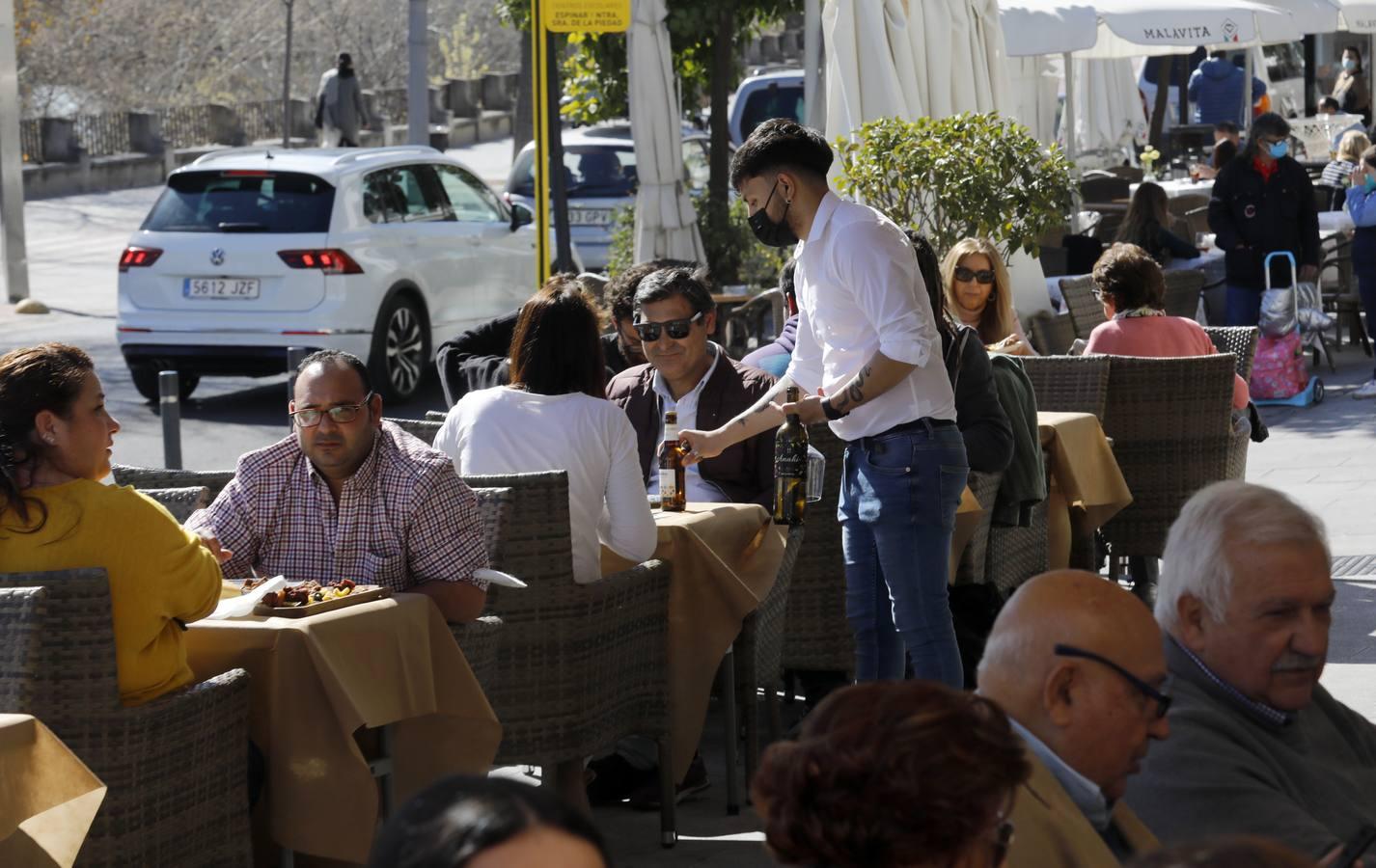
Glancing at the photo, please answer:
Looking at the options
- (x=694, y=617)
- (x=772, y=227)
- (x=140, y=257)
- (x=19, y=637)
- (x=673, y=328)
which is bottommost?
(x=694, y=617)

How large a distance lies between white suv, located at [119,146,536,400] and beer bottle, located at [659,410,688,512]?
759 cm

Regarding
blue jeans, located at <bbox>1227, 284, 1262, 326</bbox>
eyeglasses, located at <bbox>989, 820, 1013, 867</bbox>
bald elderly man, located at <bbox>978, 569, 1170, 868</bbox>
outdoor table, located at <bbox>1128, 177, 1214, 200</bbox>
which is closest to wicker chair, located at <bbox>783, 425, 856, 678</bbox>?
bald elderly man, located at <bbox>978, 569, 1170, 868</bbox>

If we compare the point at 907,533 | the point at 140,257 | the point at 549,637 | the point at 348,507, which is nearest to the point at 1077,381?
the point at 907,533

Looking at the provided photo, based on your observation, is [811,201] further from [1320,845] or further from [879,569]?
[1320,845]

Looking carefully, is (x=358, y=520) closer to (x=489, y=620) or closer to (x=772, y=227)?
(x=489, y=620)

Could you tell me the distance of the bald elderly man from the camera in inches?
115

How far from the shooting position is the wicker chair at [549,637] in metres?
5.05

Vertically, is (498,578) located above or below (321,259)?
below

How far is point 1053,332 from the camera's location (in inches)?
424

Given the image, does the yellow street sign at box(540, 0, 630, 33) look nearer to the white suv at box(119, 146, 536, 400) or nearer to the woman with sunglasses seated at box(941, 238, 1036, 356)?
the white suv at box(119, 146, 536, 400)

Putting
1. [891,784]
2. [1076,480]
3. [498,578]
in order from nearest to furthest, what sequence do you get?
[891,784] < [498,578] < [1076,480]

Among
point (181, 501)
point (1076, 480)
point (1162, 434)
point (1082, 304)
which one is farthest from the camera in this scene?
point (1082, 304)

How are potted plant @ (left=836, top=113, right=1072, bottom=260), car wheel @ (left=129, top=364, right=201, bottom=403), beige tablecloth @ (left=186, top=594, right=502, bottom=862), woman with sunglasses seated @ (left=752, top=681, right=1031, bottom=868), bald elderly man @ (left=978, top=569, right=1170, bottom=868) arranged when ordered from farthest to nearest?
car wheel @ (left=129, top=364, right=201, bottom=403) → potted plant @ (left=836, top=113, right=1072, bottom=260) → beige tablecloth @ (left=186, top=594, right=502, bottom=862) → bald elderly man @ (left=978, top=569, right=1170, bottom=868) → woman with sunglasses seated @ (left=752, top=681, right=1031, bottom=868)

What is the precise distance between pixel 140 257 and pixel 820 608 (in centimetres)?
828
